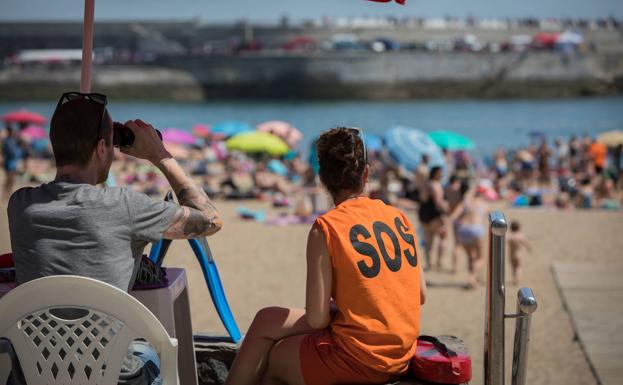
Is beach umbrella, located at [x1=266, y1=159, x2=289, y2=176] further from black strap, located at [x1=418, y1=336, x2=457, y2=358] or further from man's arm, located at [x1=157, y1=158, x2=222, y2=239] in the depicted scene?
man's arm, located at [x1=157, y1=158, x2=222, y2=239]

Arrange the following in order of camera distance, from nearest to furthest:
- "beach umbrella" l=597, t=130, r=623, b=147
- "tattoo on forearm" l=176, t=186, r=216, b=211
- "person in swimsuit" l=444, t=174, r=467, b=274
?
"tattoo on forearm" l=176, t=186, r=216, b=211 → "person in swimsuit" l=444, t=174, r=467, b=274 → "beach umbrella" l=597, t=130, r=623, b=147

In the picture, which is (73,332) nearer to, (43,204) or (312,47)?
(43,204)

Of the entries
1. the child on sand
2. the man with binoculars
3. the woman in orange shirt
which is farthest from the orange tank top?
the child on sand

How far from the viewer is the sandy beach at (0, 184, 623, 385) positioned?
23.8 ft

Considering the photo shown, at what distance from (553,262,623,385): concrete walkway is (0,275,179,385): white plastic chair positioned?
4.47 m

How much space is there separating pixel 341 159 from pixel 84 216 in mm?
771

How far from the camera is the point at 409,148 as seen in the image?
18062mm

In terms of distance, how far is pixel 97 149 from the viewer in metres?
2.66

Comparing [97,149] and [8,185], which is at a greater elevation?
[97,149]

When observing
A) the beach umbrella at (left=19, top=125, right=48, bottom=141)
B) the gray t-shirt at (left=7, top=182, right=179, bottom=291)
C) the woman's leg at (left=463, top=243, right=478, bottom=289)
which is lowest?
the beach umbrella at (left=19, top=125, right=48, bottom=141)

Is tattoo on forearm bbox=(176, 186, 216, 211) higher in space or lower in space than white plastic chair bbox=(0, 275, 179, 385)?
higher

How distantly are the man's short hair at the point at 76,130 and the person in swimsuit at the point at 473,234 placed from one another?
7521 mm

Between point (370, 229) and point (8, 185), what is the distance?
15.0m

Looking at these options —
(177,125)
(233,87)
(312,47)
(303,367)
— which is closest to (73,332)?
(303,367)
